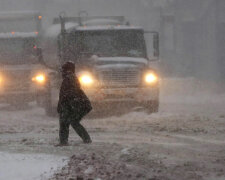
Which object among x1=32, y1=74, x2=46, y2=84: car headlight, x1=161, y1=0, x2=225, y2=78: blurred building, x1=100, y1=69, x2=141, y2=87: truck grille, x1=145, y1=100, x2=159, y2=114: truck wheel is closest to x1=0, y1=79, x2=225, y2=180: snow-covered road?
x1=145, y1=100, x2=159, y2=114: truck wheel

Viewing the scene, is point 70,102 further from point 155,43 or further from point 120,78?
point 155,43

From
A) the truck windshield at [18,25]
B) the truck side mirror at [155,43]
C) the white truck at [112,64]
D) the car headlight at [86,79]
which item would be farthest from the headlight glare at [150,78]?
the truck windshield at [18,25]

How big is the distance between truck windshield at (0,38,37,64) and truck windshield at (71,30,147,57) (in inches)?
150

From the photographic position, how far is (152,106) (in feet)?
52.5

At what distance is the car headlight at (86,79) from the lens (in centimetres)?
1550

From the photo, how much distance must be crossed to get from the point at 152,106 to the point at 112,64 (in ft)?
5.17

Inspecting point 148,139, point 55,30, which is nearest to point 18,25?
point 55,30

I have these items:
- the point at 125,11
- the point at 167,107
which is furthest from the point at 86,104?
the point at 125,11

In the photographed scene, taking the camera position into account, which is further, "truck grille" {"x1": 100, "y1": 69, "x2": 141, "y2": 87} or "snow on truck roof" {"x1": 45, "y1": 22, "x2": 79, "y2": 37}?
"snow on truck roof" {"x1": 45, "y1": 22, "x2": 79, "y2": 37}

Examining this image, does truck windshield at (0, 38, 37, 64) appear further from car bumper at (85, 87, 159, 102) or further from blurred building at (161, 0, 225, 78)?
blurred building at (161, 0, 225, 78)

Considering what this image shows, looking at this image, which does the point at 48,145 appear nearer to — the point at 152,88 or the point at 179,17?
the point at 152,88

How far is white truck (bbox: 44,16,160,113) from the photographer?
1553cm

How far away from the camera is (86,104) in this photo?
9695 millimetres

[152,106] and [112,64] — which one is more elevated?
[112,64]
